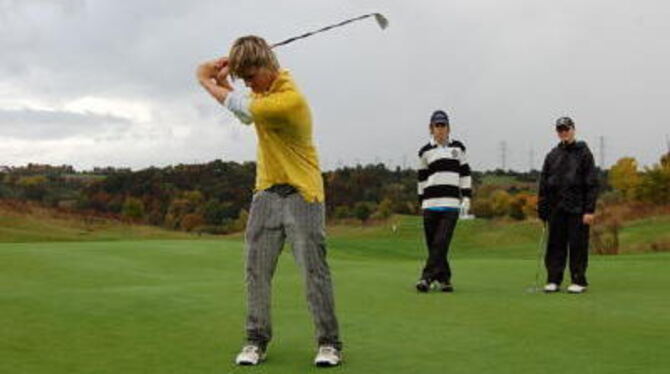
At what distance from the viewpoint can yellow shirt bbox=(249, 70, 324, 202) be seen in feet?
19.8

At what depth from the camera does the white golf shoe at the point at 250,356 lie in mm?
6148

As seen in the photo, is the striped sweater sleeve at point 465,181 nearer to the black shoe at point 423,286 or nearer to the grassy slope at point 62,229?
the black shoe at point 423,286

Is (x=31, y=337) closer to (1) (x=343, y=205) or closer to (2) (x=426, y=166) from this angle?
(2) (x=426, y=166)

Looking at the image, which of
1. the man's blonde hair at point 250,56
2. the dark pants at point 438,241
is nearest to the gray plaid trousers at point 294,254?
the man's blonde hair at point 250,56

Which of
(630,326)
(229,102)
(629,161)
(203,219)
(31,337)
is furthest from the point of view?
(629,161)

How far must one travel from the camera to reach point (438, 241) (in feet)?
37.1

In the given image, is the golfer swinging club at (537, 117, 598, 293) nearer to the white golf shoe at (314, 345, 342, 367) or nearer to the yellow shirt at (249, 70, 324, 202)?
the white golf shoe at (314, 345, 342, 367)

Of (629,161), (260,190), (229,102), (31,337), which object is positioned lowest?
(31,337)

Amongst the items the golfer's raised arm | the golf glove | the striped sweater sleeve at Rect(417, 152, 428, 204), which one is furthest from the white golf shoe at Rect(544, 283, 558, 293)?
the golfer's raised arm

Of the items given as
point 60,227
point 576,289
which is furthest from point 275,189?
point 60,227

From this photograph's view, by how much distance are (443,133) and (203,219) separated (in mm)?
53584

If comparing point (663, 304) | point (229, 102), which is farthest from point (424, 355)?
point (663, 304)

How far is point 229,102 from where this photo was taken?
6.13 meters

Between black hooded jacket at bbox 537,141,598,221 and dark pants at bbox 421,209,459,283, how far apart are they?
1212mm
